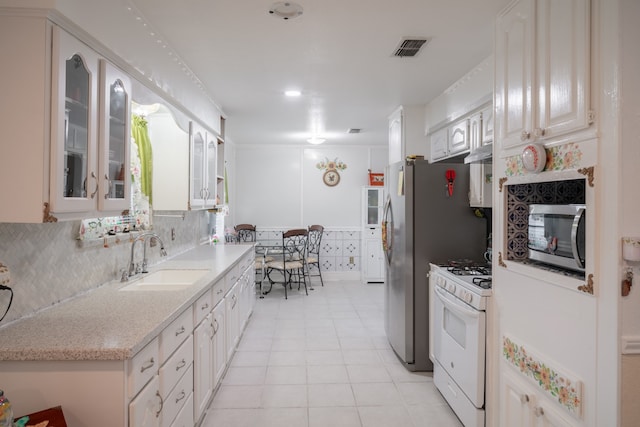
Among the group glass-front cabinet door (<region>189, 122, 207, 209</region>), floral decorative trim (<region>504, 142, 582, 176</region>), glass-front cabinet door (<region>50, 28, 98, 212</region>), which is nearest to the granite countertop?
glass-front cabinet door (<region>50, 28, 98, 212</region>)

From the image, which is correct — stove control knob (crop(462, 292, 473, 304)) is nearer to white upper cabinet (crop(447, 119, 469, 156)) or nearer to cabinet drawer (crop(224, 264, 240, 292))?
white upper cabinet (crop(447, 119, 469, 156))

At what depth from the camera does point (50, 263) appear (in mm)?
1761

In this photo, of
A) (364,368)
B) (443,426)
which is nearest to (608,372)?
(443,426)

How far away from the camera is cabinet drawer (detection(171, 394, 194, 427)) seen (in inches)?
72.3

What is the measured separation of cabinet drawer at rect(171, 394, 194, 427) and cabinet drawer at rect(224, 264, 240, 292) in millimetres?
1008

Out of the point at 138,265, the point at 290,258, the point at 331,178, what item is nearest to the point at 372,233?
the point at 331,178

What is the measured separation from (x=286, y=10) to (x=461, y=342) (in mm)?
2174

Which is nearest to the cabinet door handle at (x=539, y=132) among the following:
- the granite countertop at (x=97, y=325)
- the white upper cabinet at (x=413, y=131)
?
the granite countertop at (x=97, y=325)

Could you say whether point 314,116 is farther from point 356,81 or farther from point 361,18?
point 361,18

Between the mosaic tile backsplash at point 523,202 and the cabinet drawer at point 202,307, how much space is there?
169 cm

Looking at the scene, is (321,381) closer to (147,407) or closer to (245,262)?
(245,262)

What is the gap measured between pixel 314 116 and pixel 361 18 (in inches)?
94.4

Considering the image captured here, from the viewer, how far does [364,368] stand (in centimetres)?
315

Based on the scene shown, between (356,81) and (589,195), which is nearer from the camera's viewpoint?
(589,195)
